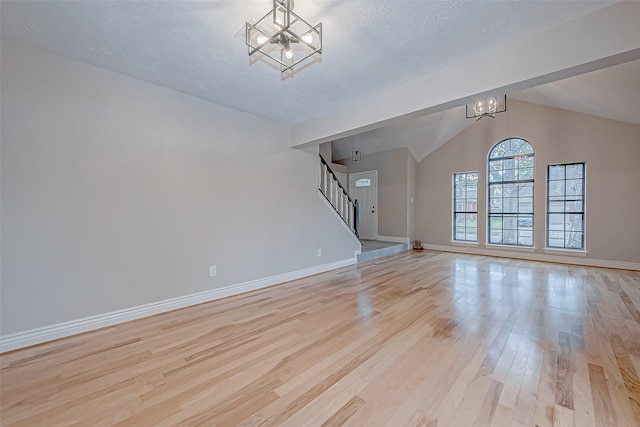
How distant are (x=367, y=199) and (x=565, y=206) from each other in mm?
4710

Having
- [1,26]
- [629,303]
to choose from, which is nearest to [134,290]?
[1,26]

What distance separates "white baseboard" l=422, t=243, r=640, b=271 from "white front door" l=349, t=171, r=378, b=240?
1.63m

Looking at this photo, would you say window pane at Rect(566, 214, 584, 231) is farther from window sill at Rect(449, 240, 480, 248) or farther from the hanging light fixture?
the hanging light fixture

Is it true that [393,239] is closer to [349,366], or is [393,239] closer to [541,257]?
[541,257]

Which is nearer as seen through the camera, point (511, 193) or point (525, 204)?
point (525, 204)

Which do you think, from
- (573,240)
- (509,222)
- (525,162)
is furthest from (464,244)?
Answer: (525,162)

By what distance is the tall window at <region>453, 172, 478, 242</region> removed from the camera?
694 centimetres

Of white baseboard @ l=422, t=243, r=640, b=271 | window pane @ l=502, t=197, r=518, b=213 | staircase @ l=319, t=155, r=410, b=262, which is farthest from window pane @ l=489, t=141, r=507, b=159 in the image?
staircase @ l=319, t=155, r=410, b=262

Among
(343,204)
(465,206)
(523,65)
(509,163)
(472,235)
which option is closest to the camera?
(523,65)

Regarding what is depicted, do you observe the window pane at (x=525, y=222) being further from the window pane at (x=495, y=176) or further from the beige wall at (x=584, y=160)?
the window pane at (x=495, y=176)

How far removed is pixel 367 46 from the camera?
2350 millimetres

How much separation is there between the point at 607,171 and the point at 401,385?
21.3 ft

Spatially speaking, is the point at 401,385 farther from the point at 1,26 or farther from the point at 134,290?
the point at 1,26

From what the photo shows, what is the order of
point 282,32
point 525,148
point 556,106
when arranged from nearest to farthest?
point 282,32 < point 556,106 < point 525,148
